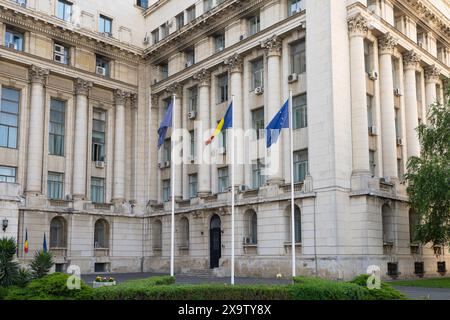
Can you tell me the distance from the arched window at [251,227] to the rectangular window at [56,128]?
1728 centimetres

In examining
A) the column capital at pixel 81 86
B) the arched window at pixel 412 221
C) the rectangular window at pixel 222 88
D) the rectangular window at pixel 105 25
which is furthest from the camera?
the rectangular window at pixel 105 25

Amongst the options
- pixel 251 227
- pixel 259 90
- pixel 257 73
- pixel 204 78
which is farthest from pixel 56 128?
pixel 251 227

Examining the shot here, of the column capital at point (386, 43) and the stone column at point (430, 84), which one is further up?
the column capital at point (386, 43)

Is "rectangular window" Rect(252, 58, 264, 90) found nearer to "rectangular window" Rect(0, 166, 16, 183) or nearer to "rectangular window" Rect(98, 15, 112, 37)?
"rectangular window" Rect(98, 15, 112, 37)

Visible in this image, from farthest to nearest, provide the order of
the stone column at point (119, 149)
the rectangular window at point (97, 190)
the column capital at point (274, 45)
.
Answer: the stone column at point (119, 149) → the rectangular window at point (97, 190) → the column capital at point (274, 45)

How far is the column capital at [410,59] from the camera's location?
42812 millimetres

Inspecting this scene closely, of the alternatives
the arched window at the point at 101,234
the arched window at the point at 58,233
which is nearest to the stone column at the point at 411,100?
the arched window at the point at 101,234

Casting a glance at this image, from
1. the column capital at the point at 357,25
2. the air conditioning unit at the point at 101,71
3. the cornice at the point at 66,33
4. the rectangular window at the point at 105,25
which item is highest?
the rectangular window at the point at 105,25

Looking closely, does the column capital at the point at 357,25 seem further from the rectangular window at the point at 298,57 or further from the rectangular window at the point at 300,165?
the rectangular window at the point at 300,165

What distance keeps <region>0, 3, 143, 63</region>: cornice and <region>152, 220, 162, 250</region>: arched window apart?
1584 centimetres

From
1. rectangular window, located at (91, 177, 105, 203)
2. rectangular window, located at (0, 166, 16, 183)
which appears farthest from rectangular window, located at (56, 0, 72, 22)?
rectangular window, located at (91, 177, 105, 203)
